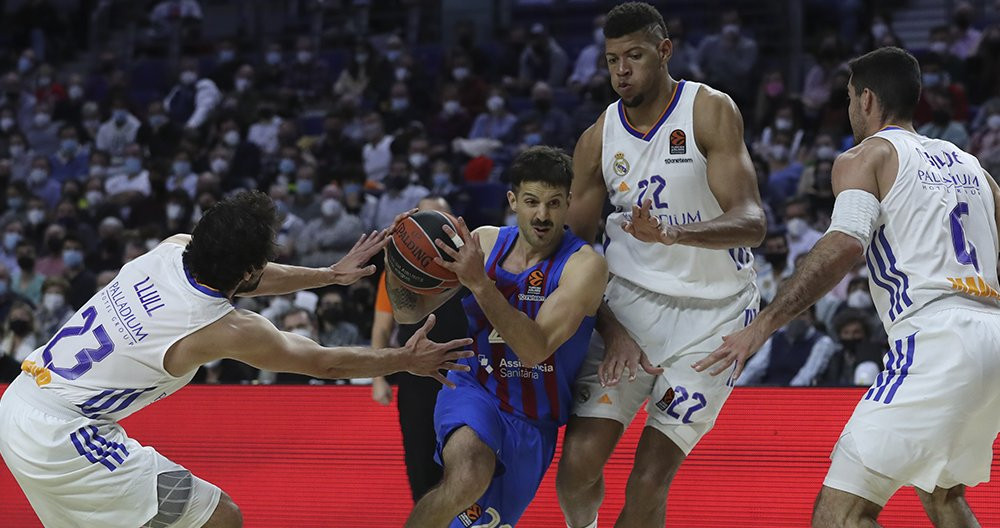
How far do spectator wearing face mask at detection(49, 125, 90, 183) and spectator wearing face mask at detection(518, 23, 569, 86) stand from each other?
5.76 metres

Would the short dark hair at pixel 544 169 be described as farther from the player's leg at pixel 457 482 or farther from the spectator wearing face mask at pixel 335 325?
the spectator wearing face mask at pixel 335 325

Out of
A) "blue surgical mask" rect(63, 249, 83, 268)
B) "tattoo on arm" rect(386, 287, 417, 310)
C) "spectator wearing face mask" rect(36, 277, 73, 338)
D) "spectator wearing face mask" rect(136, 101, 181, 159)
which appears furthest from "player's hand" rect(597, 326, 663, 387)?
"spectator wearing face mask" rect(136, 101, 181, 159)

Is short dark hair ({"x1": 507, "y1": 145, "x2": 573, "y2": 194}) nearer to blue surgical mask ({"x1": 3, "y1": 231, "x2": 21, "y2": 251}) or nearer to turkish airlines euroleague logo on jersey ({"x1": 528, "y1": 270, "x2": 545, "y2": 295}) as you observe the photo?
turkish airlines euroleague logo on jersey ({"x1": 528, "y1": 270, "x2": 545, "y2": 295})

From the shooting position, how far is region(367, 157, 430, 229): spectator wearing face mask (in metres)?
11.5

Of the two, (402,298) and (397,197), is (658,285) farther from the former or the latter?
(397,197)

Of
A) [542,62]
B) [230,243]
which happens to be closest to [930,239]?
[230,243]

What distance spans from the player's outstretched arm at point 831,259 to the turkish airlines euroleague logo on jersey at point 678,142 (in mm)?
812

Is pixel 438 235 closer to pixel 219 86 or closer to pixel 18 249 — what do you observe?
pixel 18 249

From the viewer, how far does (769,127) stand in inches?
467

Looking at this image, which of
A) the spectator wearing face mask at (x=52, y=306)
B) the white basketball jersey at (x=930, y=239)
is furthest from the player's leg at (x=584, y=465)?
the spectator wearing face mask at (x=52, y=306)

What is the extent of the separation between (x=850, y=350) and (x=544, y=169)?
4.22 meters

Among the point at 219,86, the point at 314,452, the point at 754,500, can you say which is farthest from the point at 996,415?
the point at 219,86

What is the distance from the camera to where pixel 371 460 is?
6035 mm

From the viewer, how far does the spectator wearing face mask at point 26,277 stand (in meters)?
12.0
